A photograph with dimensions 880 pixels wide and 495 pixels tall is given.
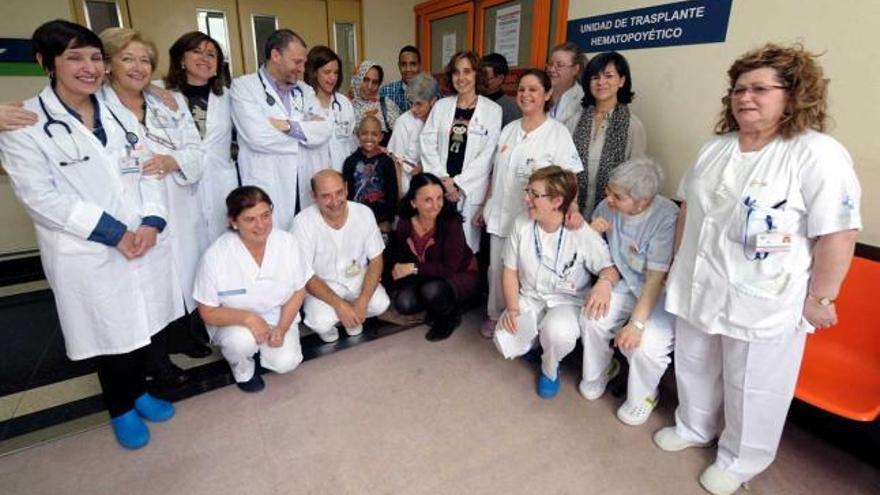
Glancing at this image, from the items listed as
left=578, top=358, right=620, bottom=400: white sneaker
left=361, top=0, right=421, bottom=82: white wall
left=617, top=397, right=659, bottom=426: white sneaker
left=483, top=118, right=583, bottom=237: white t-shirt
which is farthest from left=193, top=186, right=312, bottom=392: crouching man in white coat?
left=361, top=0, right=421, bottom=82: white wall

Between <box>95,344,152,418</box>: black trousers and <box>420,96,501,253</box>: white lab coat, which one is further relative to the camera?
<box>420,96,501,253</box>: white lab coat

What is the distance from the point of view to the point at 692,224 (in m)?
1.50

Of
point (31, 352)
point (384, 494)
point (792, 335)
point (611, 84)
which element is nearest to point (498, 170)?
point (611, 84)

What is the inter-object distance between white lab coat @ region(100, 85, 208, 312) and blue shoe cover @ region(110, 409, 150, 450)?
56 centimetres

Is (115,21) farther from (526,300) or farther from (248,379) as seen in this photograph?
(526,300)

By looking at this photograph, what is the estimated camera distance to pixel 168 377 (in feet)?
6.79

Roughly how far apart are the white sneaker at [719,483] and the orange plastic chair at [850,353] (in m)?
0.37

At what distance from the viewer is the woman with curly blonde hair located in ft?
3.98

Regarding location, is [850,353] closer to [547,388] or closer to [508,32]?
[547,388]

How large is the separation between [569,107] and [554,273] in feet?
3.31

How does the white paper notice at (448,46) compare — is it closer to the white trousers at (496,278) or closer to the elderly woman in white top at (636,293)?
the white trousers at (496,278)

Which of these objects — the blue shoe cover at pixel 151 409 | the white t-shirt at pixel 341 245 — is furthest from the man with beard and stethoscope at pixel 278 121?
the blue shoe cover at pixel 151 409

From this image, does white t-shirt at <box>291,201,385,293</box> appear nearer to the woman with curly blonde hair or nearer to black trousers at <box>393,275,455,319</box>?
black trousers at <box>393,275,455,319</box>

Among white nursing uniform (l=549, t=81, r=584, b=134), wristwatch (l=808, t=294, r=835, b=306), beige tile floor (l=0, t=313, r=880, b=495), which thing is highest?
white nursing uniform (l=549, t=81, r=584, b=134)
